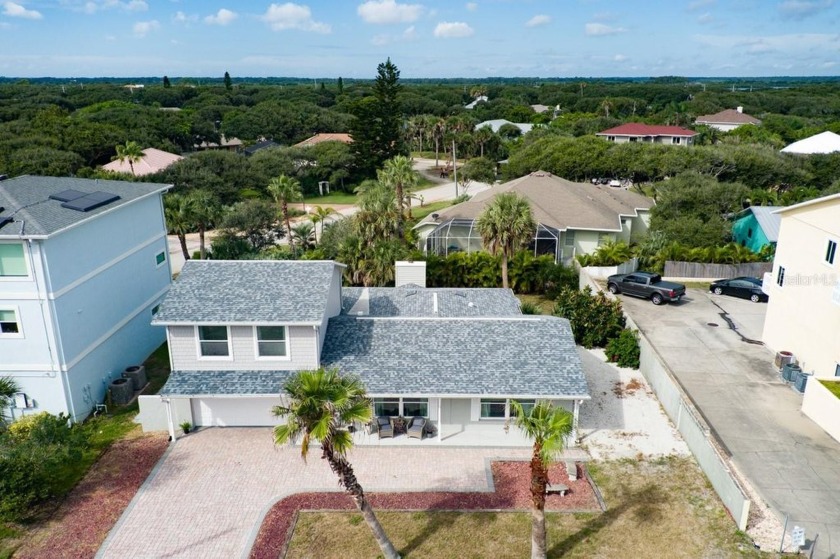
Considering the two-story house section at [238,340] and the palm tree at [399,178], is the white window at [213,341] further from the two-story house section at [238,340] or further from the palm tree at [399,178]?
the palm tree at [399,178]

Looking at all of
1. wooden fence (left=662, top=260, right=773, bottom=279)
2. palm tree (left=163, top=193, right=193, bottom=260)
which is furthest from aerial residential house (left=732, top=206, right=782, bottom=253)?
palm tree (left=163, top=193, right=193, bottom=260)

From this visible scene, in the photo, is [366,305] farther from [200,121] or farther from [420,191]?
[200,121]

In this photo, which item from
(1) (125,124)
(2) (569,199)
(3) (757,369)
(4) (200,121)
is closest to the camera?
(3) (757,369)

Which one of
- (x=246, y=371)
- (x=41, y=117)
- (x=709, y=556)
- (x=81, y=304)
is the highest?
(x=41, y=117)

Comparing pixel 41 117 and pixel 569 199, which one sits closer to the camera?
pixel 569 199

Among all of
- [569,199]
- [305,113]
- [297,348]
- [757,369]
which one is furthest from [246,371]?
[305,113]

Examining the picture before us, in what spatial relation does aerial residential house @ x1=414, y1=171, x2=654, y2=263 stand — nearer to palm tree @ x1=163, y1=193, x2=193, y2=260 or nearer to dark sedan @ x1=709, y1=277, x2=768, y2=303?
dark sedan @ x1=709, y1=277, x2=768, y2=303

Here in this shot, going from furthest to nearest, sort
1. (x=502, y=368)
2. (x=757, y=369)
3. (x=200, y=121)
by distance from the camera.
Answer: (x=200, y=121), (x=757, y=369), (x=502, y=368)

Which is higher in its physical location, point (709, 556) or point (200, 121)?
point (200, 121)
